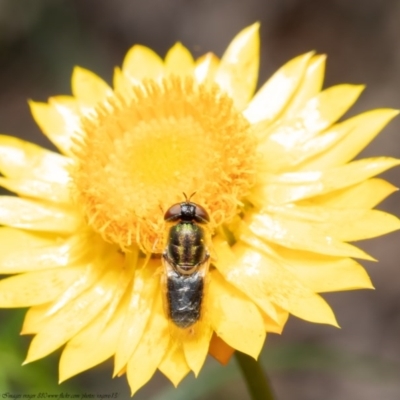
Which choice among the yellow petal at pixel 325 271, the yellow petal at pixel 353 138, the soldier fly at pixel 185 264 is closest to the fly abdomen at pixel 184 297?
the soldier fly at pixel 185 264

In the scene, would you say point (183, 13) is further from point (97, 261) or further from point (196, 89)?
point (97, 261)

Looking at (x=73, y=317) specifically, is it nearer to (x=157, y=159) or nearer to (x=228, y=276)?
(x=228, y=276)

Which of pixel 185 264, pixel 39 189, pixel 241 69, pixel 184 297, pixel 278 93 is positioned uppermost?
pixel 241 69

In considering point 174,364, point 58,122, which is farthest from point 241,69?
point 174,364

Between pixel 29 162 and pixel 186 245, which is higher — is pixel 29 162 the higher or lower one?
the higher one

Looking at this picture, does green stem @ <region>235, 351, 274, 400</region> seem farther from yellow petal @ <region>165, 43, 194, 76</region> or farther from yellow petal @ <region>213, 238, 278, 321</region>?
yellow petal @ <region>165, 43, 194, 76</region>

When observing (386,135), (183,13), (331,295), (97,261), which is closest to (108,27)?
(183,13)
